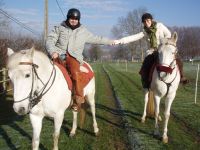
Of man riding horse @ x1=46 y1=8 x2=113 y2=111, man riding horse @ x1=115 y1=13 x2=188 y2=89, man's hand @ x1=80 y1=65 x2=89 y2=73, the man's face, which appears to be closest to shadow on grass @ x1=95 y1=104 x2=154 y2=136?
man riding horse @ x1=115 y1=13 x2=188 y2=89

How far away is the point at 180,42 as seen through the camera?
12412 centimetres

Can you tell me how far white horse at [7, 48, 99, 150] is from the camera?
483 centimetres

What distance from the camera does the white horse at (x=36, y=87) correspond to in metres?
4.83

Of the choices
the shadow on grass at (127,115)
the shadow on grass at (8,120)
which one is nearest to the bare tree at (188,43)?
the shadow on grass at (8,120)

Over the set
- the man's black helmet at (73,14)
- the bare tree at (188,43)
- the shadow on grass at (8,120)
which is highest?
the bare tree at (188,43)

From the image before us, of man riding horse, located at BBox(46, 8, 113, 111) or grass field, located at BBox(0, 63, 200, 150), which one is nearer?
man riding horse, located at BBox(46, 8, 113, 111)

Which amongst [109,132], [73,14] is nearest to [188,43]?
[109,132]

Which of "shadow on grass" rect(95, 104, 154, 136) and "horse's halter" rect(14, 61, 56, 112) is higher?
"horse's halter" rect(14, 61, 56, 112)

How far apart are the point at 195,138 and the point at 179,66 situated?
71.8 inches

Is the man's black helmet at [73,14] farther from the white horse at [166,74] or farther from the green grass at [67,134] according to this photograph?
the green grass at [67,134]

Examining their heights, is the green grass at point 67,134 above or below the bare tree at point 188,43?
below

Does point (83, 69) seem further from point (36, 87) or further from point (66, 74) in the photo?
point (36, 87)

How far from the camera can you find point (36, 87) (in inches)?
211

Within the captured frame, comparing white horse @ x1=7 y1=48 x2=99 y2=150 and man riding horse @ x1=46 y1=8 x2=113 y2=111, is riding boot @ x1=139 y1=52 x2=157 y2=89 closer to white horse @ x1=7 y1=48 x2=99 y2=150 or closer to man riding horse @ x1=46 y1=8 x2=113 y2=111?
man riding horse @ x1=46 y1=8 x2=113 y2=111
